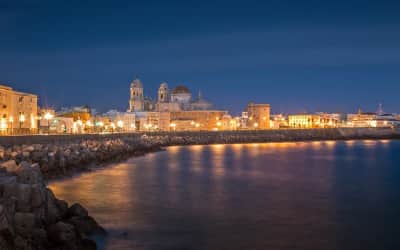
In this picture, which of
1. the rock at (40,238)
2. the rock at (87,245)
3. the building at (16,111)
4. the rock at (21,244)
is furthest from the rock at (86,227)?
the building at (16,111)

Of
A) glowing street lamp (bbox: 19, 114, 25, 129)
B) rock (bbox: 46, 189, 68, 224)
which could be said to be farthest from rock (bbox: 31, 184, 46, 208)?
glowing street lamp (bbox: 19, 114, 25, 129)

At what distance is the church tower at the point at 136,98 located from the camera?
81.9m

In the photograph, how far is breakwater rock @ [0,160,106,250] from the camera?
694cm

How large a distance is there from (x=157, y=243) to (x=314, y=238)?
3.41 metres

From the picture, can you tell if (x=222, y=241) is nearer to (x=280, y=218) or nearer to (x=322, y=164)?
(x=280, y=218)

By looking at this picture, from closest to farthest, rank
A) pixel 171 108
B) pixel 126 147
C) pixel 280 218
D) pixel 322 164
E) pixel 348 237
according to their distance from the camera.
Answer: pixel 348 237 → pixel 280 218 → pixel 322 164 → pixel 126 147 → pixel 171 108

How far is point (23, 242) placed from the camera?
6949 mm

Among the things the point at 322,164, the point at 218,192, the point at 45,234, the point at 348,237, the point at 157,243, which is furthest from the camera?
the point at 322,164

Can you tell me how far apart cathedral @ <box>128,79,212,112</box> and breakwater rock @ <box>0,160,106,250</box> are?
70349 mm

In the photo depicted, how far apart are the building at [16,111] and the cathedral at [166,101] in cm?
4211

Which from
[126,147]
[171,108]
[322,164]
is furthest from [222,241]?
[171,108]

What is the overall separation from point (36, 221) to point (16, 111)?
98.6 feet

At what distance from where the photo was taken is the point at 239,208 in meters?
13.4

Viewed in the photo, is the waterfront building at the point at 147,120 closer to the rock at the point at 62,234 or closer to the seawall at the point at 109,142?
the seawall at the point at 109,142
